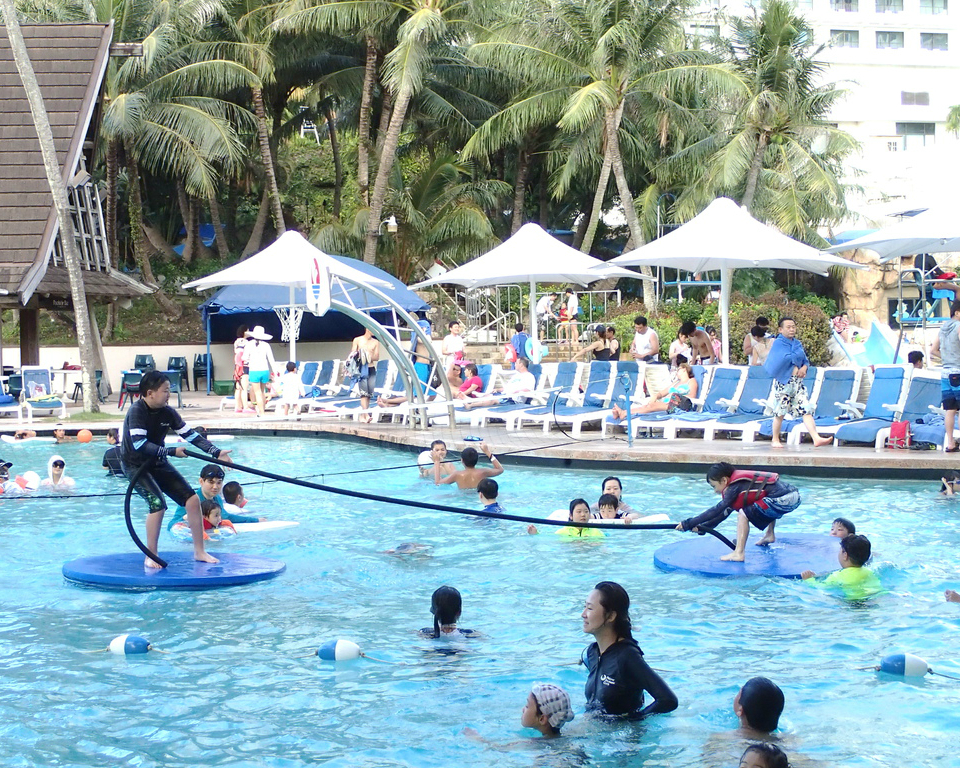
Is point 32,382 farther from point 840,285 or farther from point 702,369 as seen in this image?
point 840,285

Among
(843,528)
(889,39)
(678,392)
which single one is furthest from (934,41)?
(843,528)

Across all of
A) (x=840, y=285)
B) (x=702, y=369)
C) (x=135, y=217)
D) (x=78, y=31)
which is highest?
(x=78, y=31)

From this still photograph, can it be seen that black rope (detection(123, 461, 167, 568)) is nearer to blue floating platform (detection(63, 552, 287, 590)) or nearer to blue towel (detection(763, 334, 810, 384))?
blue floating platform (detection(63, 552, 287, 590))

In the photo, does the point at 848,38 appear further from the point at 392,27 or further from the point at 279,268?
the point at 279,268

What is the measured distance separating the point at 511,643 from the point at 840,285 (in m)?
30.3

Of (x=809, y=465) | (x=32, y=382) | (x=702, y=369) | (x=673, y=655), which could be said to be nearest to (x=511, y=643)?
(x=673, y=655)

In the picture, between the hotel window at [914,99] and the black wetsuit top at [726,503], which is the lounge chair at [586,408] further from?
the hotel window at [914,99]

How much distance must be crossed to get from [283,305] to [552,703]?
2068 centimetres

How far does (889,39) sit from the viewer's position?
60000 millimetres

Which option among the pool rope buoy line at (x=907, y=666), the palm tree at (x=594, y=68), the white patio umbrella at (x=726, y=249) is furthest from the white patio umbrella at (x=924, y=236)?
the palm tree at (x=594, y=68)

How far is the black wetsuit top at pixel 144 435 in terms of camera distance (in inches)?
338

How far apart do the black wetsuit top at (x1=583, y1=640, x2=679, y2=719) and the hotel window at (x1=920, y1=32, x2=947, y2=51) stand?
6235cm

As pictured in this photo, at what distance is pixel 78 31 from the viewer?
26.1m

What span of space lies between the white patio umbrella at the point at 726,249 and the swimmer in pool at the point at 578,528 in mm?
7326
